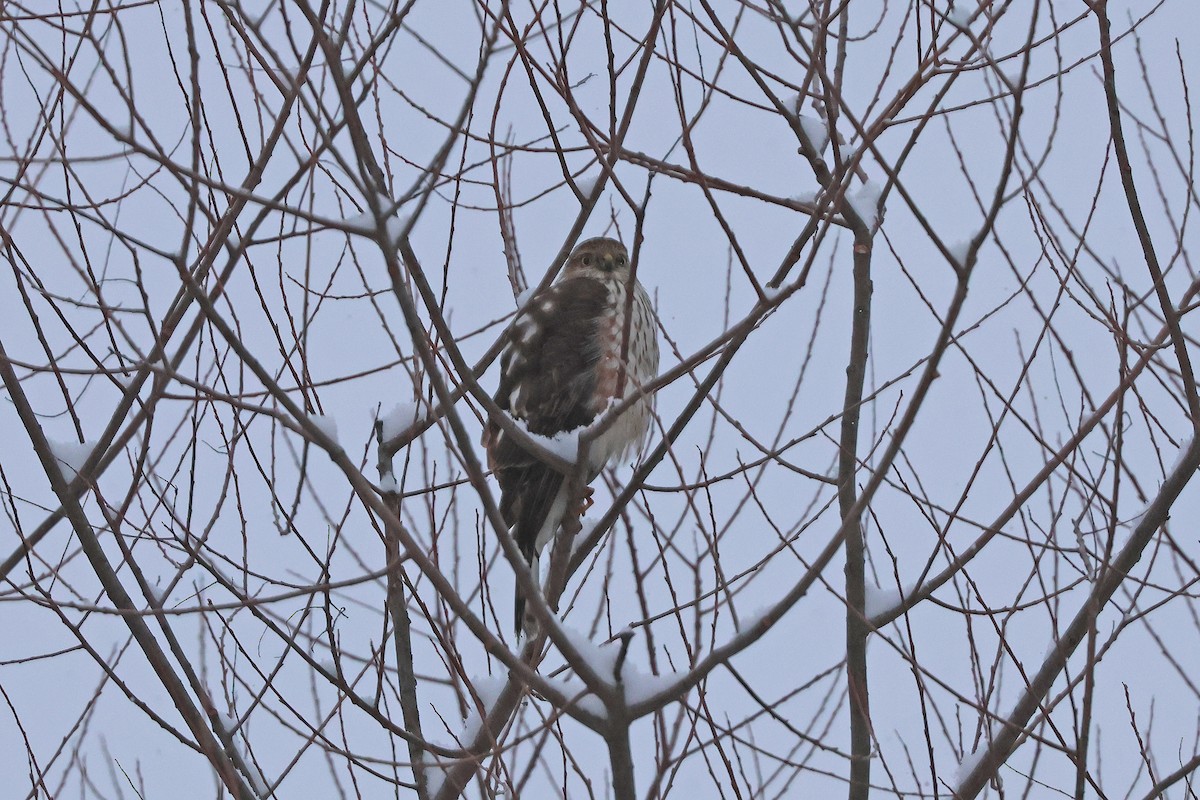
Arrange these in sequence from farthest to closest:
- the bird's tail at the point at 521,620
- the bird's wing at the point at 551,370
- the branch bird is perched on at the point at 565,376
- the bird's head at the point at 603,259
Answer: the bird's head at the point at 603,259
the bird's wing at the point at 551,370
the branch bird is perched on at the point at 565,376
the bird's tail at the point at 521,620

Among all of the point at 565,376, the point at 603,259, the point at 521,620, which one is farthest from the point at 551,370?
the point at 521,620

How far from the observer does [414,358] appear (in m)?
2.77

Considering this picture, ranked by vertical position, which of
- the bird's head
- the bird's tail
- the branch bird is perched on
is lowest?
the bird's tail

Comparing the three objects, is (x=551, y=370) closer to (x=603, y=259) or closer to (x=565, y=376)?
(x=565, y=376)

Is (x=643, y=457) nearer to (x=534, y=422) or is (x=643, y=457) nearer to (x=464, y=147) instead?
(x=464, y=147)

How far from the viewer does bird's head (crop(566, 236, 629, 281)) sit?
207 inches

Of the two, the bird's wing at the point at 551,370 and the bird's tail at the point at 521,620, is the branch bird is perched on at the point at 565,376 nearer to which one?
the bird's wing at the point at 551,370

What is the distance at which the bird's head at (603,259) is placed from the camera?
5258 mm

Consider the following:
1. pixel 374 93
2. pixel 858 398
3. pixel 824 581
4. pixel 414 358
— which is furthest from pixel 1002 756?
pixel 374 93

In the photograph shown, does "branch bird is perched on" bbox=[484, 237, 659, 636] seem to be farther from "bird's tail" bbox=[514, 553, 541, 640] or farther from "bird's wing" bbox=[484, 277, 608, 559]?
"bird's tail" bbox=[514, 553, 541, 640]

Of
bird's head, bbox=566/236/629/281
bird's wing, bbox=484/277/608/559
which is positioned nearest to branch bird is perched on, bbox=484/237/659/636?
bird's wing, bbox=484/277/608/559

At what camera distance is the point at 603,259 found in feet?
17.3

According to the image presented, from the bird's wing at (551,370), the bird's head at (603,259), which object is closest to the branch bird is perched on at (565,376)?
the bird's wing at (551,370)

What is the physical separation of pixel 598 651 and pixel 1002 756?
3.24 feet
